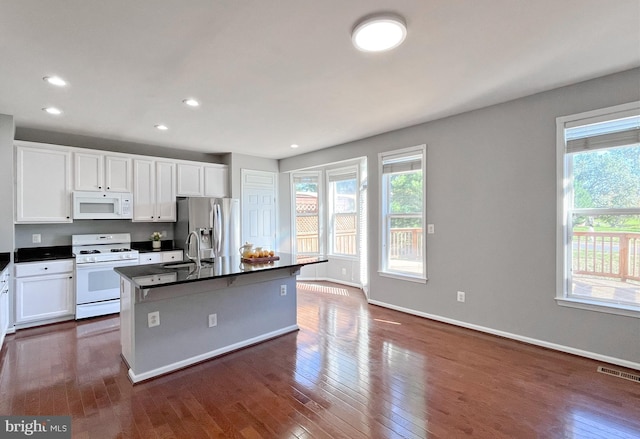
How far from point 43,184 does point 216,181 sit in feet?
7.69

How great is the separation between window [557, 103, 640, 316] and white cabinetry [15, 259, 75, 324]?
221 inches

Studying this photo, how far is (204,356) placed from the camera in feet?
9.39

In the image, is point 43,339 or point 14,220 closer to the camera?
point 43,339

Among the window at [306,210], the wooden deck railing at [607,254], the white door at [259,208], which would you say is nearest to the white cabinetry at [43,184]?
the white door at [259,208]

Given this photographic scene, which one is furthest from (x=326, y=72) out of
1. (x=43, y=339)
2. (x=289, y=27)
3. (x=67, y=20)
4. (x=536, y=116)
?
(x=43, y=339)

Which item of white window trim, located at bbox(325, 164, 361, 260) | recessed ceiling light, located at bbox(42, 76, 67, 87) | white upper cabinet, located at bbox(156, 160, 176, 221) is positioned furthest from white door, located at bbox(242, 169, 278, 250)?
recessed ceiling light, located at bbox(42, 76, 67, 87)

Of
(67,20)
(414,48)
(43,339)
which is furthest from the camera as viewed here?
(43,339)

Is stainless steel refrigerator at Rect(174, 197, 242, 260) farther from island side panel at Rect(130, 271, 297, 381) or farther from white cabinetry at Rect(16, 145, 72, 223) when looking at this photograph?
island side panel at Rect(130, 271, 297, 381)

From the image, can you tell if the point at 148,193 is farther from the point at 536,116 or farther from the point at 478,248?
the point at 536,116

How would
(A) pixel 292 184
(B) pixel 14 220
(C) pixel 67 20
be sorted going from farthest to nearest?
(A) pixel 292 184
(B) pixel 14 220
(C) pixel 67 20

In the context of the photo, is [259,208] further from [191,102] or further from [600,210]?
[600,210]

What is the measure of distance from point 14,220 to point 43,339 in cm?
149

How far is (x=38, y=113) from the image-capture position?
139 inches

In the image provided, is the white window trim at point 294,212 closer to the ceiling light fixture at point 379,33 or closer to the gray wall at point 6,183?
the gray wall at point 6,183
